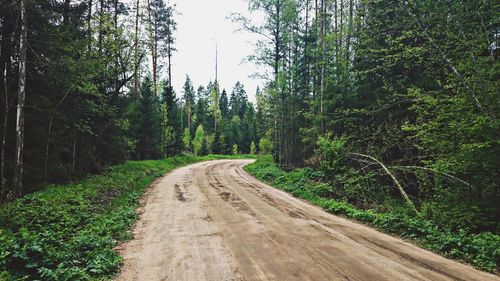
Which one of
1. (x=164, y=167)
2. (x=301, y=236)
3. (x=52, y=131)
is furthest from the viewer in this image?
(x=164, y=167)

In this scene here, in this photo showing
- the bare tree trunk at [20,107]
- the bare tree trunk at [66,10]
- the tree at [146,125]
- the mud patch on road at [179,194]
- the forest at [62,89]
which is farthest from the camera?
the tree at [146,125]

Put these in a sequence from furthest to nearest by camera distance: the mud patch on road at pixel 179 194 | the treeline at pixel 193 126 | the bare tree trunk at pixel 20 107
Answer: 1. the treeline at pixel 193 126
2. the mud patch on road at pixel 179 194
3. the bare tree trunk at pixel 20 107

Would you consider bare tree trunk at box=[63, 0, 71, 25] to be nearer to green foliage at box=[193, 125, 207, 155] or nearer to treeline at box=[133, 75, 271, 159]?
treeline at box=[133, 75, 271, 159]

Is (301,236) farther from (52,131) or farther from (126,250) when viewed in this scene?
(52,131)

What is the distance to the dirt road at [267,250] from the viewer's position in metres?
4.80

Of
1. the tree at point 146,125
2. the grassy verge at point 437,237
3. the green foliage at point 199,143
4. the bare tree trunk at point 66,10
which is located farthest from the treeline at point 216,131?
the grassy verge at point 437,237

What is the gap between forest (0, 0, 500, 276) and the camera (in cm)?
740

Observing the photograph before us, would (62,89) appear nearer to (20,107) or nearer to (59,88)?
(59,88)

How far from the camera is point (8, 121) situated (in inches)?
420

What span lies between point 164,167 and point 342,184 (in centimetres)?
1588

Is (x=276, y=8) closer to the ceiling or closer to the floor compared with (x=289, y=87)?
closer to the ceiling

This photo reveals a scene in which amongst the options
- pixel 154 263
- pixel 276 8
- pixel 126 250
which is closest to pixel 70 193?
pixel 126 250

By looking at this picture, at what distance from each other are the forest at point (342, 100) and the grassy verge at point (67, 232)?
77.8 inches

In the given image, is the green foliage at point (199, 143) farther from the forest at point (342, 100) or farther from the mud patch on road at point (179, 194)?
the mud patch on road at point (179, 194)
